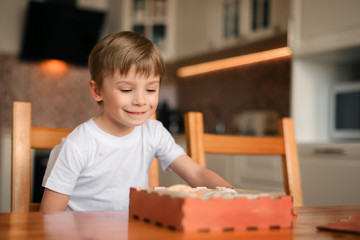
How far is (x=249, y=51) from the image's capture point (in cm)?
340

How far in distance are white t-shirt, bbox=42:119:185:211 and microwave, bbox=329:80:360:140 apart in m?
1.81

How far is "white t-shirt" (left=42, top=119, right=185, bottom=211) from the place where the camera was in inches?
36.4

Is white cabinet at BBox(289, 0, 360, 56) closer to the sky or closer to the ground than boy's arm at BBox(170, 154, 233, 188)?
closer to the sky

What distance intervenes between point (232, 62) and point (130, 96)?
300cm

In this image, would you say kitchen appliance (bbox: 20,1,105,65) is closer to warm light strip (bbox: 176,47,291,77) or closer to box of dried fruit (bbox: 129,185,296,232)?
warm light strip (bbox: 176,47,291,77)

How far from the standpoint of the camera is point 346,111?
266 centimetres

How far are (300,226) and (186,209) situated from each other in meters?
0.18

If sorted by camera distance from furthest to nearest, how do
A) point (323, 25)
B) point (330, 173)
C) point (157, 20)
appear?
point (157, 20)
point (323, 25)
point (330, 173)

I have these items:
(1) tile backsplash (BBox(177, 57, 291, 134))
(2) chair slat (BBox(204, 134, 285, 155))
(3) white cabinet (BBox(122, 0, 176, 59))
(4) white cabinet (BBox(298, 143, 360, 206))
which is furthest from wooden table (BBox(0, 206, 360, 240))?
(3) white cabinet (BBox(122, 0, 176, 59))

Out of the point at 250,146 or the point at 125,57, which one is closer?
the point at 125,57

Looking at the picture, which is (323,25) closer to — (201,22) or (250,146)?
(201,22)

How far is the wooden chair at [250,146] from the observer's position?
1098 mm

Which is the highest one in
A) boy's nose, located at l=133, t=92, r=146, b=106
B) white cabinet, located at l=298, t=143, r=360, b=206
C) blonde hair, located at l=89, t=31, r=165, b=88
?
blonde hair, located at l=89, t=31, r=165, b=88

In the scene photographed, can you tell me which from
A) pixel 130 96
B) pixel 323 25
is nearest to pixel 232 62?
pixel 323 25
